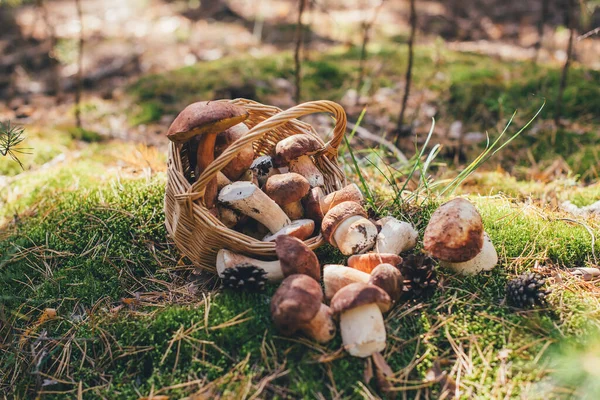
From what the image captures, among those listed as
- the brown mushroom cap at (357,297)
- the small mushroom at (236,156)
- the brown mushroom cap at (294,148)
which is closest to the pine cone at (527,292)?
the brown mushroom cap at (357,297)

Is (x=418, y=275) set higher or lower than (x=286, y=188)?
lower

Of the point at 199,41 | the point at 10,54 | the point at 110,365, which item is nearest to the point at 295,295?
the point at 110,365

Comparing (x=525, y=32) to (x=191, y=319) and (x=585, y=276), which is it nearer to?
(x=585, y=276)

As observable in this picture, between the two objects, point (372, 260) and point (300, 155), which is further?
point (300, 155)

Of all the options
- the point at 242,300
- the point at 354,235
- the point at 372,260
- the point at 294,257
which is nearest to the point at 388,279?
the point at 372,260

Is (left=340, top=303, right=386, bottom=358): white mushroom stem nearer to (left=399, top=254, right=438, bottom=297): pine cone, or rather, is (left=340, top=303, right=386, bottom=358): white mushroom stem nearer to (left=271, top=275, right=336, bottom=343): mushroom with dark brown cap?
(left=271, top=275, right=336, bottom=343): mushroom with dark brown cap

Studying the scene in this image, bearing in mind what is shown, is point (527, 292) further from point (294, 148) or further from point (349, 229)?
point (294, 148)

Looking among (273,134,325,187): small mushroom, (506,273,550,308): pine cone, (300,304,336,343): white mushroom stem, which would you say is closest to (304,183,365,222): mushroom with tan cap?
(273,134,325,187): small mushroom
